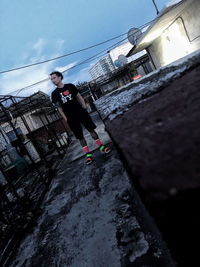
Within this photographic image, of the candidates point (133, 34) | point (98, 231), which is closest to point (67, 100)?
point (98, 231)

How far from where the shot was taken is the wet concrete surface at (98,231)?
1.03m

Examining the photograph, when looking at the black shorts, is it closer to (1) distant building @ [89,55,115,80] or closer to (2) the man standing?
(2) the man standing

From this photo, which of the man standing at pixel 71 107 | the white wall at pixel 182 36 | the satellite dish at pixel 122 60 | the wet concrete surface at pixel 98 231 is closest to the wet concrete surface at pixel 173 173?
the wet concrete surface at pixel 98 231

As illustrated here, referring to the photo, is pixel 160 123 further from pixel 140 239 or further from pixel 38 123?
pixel 38 123

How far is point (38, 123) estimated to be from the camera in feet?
79.9

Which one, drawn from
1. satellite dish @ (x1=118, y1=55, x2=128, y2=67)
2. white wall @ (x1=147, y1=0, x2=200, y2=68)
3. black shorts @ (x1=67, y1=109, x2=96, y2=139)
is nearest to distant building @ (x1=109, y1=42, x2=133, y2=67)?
satellite dish @ (x1=118, y1=55, x2=128, y2=67)

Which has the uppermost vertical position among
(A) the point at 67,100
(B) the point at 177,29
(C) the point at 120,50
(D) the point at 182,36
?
(C) the point at 120,50

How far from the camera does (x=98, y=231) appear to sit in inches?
52.8

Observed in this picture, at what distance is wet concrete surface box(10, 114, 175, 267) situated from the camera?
40.6 inches

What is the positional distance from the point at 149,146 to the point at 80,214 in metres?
1.67

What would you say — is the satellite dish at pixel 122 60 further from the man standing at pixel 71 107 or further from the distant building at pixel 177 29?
the man standing at pixel 71 107

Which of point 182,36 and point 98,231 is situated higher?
point 182,36

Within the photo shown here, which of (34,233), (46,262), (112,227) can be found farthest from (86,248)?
(34,233)

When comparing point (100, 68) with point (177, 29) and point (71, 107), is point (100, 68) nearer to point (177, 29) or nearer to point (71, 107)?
point (177, 29)
